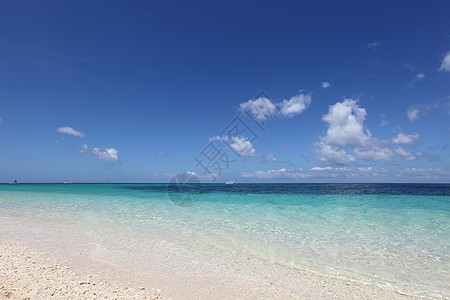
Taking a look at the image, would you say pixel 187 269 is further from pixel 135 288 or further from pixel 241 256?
pixel 241 256

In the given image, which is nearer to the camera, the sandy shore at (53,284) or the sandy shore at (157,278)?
the sandy shore at (53,284)

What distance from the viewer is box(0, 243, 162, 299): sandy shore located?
3.46m

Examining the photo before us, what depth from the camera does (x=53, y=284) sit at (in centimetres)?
381

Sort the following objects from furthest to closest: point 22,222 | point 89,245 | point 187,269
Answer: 1. point 22,222
2. point 89,245
3. point 187,269

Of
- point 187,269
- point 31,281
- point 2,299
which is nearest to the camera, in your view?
point 2,299

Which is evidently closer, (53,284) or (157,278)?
(53,284)

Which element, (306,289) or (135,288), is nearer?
(135,288)

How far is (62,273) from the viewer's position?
437cm

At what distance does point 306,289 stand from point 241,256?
6.88 feet

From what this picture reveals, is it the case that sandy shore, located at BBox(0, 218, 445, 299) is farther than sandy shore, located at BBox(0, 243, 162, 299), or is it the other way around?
sandy shore, located at BBox(0, 218, 445, 299)

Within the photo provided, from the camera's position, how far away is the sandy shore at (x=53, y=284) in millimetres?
3463

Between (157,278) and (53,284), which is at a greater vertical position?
(53,284)

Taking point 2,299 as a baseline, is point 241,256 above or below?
below

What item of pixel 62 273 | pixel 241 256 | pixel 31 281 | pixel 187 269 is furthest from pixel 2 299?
pixel 241 256
